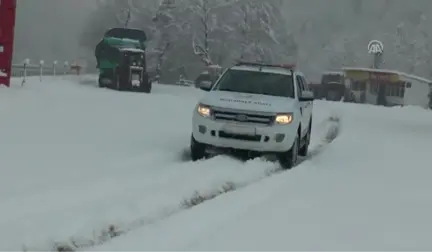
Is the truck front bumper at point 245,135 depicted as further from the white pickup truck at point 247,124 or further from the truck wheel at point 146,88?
the truck wheel at point 146,88

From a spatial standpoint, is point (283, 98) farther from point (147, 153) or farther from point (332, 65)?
point (332, 65)

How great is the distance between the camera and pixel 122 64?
39000 mm

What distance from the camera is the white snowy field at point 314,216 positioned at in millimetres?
7234

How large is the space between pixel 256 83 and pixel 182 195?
5227 mm

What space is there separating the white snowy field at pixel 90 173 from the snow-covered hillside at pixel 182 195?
2 cm

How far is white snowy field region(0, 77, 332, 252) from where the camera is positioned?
7.36 metres

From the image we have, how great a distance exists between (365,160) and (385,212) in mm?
5905

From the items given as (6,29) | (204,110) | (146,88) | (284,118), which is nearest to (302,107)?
(284,118)

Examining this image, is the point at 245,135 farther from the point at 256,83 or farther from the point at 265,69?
the point at 265,69

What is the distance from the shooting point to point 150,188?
972cm

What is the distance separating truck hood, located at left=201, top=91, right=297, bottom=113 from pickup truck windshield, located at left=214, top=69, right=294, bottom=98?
1.70ft

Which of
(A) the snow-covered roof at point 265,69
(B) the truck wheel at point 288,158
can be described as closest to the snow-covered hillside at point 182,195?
(B) the truck wheel at point 288,158

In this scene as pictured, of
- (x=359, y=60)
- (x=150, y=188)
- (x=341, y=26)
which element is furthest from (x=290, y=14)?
(x=150, y=188)

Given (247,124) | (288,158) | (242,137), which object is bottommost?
(288,158)
